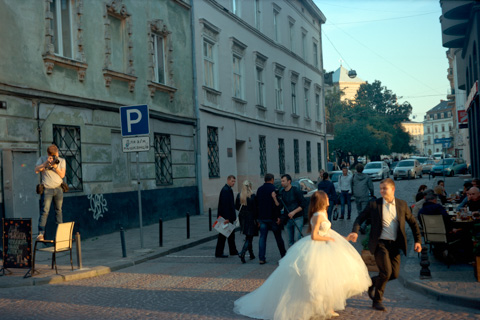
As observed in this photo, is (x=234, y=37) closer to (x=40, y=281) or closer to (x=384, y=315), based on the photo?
(x=40, y=281)

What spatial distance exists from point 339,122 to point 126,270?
63323 millimetres

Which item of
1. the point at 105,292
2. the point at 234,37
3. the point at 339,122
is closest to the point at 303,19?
the point at 234,37

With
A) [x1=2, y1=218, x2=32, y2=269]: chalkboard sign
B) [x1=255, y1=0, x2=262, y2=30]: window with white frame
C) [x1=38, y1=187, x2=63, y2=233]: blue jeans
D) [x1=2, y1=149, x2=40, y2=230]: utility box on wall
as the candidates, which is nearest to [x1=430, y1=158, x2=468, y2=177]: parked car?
[x1=255, y1=0, x2=262, y2=30]: window with white frame

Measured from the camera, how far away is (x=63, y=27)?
47.3 ft

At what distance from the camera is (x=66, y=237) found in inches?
396

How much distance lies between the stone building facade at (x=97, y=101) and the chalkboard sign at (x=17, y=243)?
243cm

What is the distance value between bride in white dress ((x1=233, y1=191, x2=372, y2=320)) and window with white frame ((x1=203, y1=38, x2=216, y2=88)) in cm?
1632

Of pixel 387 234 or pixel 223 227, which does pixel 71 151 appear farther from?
pixel 387 234

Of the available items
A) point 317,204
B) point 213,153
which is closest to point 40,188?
point 317,204

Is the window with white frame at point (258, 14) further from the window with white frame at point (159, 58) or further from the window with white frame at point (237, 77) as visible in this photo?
the window with white frame at point (159, 58)

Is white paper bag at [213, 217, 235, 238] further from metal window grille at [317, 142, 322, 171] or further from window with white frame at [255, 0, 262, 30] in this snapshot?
metal window grille at [317, 142, 322, 171]

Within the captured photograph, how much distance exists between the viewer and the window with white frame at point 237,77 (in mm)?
25578

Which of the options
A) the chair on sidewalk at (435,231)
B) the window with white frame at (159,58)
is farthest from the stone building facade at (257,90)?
the chair on sidewalk at (435,231)

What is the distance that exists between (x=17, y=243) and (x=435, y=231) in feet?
24.1
